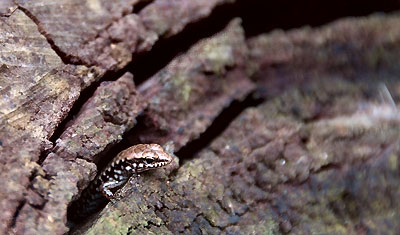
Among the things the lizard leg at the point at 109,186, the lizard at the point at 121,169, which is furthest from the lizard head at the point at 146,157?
the lizard leg at the point at 109,186

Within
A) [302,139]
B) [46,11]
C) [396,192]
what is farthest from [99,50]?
[396,192]

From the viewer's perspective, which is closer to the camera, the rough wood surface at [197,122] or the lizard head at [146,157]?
the rough wood surface at [197,122]

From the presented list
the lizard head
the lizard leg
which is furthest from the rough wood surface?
the lizard leg

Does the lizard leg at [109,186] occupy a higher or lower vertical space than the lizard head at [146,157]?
lower

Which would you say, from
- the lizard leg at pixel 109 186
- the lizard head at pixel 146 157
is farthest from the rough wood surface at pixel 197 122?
the lizard leg at pixel 109 186

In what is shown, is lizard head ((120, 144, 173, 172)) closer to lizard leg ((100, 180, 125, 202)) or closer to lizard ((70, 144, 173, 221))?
lizard ((70, 144, 173, 221))

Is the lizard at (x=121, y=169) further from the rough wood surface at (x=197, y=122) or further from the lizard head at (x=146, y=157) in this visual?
the rough wood surface at (x=197, y=122)
